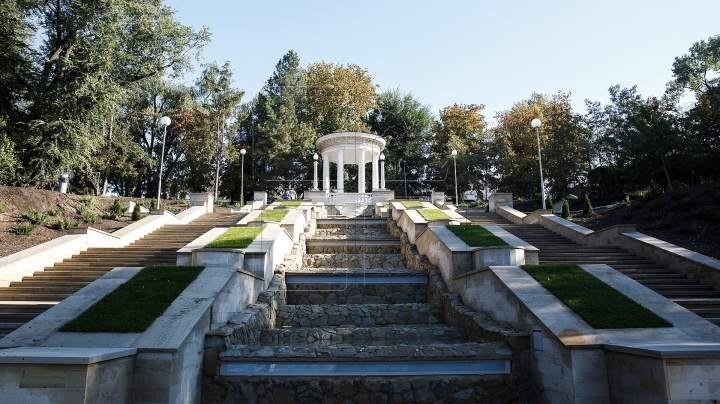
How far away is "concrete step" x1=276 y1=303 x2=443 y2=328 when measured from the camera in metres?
9.77

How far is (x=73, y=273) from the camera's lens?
11406 millimetres

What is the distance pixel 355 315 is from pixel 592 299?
4.61 metres

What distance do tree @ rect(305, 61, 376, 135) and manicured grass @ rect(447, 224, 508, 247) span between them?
33.0m

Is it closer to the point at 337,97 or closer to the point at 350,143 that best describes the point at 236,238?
the point at 350,143

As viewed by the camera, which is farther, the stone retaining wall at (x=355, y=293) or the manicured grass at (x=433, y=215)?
the manicured grass at (x=433, y=215)

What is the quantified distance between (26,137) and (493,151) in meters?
34.1

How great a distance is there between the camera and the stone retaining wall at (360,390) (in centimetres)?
662

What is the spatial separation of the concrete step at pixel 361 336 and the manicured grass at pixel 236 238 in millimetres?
2994

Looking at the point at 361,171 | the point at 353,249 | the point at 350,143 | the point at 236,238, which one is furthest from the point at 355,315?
the point at 350,143

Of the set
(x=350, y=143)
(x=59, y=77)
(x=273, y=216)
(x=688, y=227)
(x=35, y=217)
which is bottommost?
(x=688, y=227)

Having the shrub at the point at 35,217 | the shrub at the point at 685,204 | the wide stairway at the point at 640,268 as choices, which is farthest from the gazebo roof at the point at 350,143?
the shrub at the point at 35,217

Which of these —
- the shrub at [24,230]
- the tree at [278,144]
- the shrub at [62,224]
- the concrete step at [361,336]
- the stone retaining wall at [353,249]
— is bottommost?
the concrete step at [361,336]

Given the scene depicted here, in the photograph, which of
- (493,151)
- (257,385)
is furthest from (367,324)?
(493,151)

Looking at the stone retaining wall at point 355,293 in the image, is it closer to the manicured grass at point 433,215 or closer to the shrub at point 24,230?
the manicured grass at point 433,215
